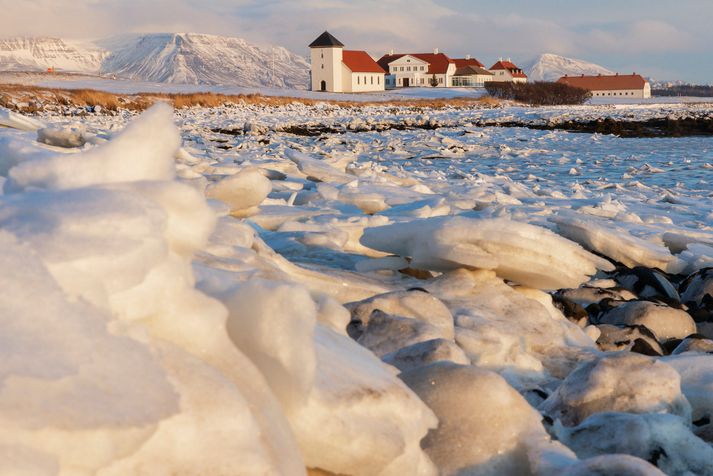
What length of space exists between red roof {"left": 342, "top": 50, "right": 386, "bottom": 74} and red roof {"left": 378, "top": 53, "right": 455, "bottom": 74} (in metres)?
6.68

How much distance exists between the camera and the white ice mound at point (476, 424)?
59.4 inches

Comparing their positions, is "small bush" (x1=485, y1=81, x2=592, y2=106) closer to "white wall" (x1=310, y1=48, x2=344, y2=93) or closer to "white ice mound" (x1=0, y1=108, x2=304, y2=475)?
"white wall" (x1=310, y1=48, x2=344, y2=93)

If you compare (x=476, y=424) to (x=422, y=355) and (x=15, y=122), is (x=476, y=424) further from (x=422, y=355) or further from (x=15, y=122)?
(x=15, y=122)

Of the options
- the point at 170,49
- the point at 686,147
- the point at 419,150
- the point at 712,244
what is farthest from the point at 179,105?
the point at 170,49

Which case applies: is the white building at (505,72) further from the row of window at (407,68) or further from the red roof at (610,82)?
the row of window at (407,68)

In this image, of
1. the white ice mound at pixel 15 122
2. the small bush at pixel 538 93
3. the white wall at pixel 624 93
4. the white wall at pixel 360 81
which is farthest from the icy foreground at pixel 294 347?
the white wall at pixel 624 93

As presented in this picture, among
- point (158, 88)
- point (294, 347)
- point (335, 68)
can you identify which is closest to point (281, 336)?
point (294, 347)

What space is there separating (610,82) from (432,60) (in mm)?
28023

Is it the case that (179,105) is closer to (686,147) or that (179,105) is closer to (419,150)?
(419,150)

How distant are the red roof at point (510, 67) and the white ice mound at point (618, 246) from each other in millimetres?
92798

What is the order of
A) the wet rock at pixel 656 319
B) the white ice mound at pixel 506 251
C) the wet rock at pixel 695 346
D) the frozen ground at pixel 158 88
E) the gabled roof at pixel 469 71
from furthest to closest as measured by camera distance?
the gabled roof at pixel 469 71
the frozen ground at pixel 158 88
the wet rock at pixel 656 319
the white ice mound at pixel 506 251
the wet rock at pixel 695 346

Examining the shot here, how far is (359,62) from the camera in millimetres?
73125

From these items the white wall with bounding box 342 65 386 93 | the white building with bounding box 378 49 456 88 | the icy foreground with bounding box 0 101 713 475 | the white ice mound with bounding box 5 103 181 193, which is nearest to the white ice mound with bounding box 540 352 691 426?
the icy foreground with bounding box 0 101 713 475

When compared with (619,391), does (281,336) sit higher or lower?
higher
